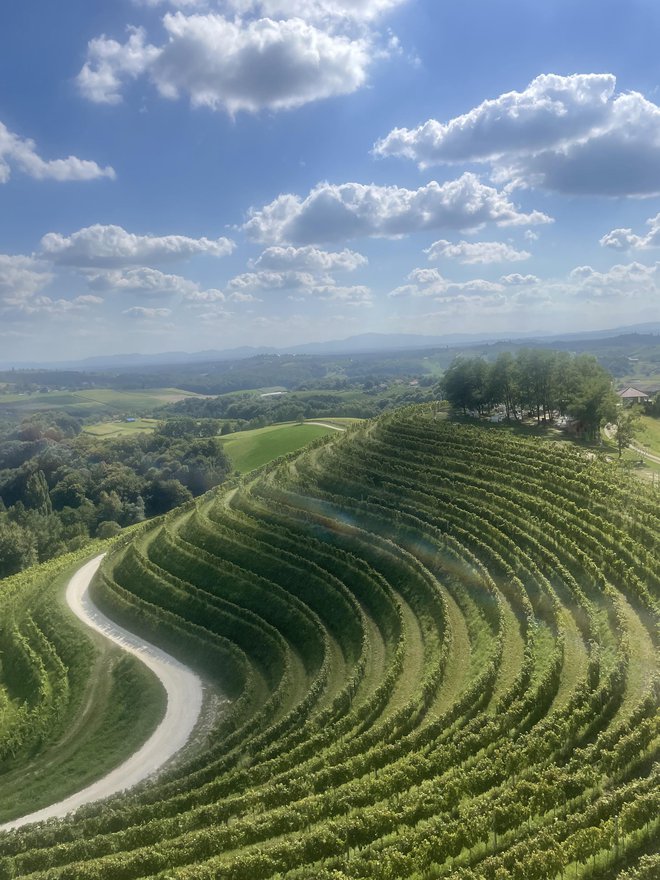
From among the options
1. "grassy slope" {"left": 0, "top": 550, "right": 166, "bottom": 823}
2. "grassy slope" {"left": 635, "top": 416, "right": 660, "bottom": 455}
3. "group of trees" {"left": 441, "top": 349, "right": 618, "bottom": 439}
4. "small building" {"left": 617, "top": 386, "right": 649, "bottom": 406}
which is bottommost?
"grassy slope" {"left": 0, "top": 550, "right": 166, "bottom": 823}

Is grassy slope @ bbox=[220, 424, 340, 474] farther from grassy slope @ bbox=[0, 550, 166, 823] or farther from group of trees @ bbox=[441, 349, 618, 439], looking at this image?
grassy slope @ bbox=[0, 550, 166, 823]

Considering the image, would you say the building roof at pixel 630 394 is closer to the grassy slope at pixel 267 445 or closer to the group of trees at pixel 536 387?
the group of trees at pixel 536 387

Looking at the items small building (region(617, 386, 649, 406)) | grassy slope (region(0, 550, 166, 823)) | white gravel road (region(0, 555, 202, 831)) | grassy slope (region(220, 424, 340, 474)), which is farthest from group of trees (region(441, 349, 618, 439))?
grassy slope (region(0, 550, 166, 823))

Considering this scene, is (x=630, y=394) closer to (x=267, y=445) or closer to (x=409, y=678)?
(x=267, y=445)

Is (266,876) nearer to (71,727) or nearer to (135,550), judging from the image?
(71,727)

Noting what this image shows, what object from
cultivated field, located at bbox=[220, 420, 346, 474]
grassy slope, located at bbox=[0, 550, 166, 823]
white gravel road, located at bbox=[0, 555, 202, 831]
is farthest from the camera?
cultivated field, located at bbox=[220, 420, 346, 474]

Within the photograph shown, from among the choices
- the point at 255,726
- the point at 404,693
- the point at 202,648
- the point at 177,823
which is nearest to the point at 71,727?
the point at 202,648

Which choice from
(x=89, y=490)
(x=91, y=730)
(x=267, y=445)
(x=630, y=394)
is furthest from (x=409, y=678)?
(x=89, y=490)
